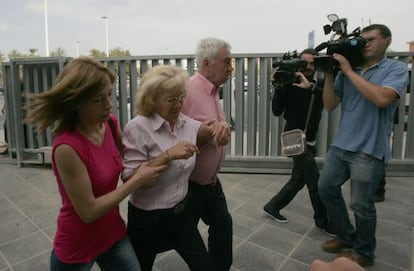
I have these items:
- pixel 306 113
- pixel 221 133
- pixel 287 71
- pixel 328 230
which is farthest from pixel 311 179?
pixel 221 133

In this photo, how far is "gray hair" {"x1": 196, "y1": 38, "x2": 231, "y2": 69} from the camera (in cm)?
222

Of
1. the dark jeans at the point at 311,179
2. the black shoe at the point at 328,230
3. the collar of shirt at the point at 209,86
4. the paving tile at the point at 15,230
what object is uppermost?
the collar of shirt at the point at 209,86

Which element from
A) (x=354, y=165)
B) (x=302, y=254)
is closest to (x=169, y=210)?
(x=354, y=165)

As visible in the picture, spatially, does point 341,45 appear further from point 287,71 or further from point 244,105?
point 244,105

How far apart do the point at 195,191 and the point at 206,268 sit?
51 centimetres

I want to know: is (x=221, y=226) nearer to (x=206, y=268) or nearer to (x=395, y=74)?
(x=206, y=268)

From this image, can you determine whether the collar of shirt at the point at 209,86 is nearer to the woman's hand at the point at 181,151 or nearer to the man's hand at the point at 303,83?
the woman's hand at the point at 181,151

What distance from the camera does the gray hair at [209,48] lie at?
2.22m

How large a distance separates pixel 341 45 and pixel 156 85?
5.17 ft

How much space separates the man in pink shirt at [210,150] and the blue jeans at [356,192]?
1064 millimetres

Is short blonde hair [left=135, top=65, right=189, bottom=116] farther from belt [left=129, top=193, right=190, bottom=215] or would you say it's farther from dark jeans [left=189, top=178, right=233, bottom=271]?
dark jeans [left=189, top=178, right=233, bottom=271]

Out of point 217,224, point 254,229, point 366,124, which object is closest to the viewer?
point 217,224

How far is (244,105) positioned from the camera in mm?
5648

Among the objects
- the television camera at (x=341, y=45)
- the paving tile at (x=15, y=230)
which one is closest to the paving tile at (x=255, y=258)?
the television camera at (x=341, y=45)
